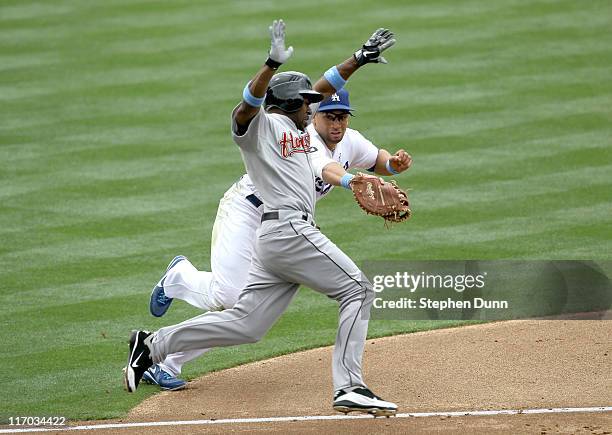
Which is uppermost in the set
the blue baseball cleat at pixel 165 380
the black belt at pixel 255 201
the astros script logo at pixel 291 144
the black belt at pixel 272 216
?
the astros script logo at pixel 291 144

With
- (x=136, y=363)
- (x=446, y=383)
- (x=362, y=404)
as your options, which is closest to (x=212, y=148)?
(x=446, y=383)

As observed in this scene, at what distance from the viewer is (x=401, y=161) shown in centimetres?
686

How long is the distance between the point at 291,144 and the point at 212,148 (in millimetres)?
6875

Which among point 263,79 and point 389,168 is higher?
point 263,79

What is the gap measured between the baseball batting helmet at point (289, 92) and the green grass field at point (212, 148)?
205 cm

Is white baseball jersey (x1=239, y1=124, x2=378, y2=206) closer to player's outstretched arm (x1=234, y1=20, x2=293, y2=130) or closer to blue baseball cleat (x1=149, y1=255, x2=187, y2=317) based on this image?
blue baseball cleat (x1=149, y1=255, x2=187, y2=317)

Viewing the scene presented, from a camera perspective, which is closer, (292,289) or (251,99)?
(251,99)

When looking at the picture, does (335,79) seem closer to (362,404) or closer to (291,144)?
(291,144)

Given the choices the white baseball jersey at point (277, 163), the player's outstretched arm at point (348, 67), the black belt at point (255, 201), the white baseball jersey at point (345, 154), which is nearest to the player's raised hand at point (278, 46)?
the white baseball jersey at point (277, 163)

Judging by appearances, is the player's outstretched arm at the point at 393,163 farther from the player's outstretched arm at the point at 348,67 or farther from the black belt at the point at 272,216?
the black belt at the point at 272,216

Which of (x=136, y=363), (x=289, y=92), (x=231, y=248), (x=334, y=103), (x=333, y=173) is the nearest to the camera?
(x=289, y=92)

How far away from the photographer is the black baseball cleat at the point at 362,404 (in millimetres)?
5711

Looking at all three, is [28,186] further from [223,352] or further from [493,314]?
[493,314]

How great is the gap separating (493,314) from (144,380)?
2.80 meters
